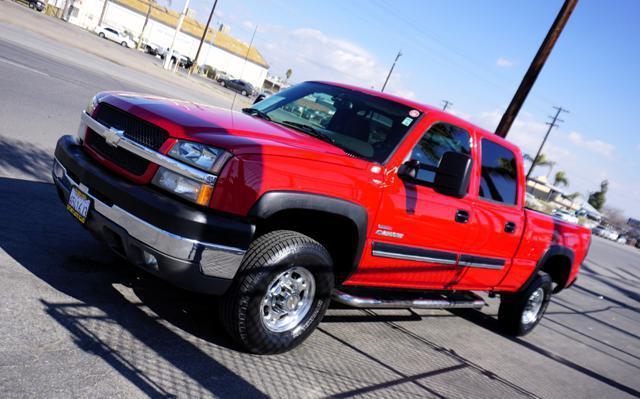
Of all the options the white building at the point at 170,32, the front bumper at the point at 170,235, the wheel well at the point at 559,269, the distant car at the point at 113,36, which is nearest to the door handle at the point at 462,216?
the front bumper at the point at 170,235

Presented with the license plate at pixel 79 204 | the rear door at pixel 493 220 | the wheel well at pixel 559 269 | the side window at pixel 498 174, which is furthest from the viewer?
the wheel well at pixel 559 269

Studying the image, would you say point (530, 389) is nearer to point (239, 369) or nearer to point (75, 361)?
point (239, 369)

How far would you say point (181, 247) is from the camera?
329cm

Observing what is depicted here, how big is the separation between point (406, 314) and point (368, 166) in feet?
9.43

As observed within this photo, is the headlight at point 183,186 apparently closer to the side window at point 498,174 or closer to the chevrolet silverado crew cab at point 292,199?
the chevrolet silverado crew cab at point 292,199

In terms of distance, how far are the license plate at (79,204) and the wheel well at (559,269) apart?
5.70 m

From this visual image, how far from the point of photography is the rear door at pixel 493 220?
5273 millimetres

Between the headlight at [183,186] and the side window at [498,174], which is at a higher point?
the side window at [498,174]

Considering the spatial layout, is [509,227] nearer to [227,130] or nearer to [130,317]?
[227,130]

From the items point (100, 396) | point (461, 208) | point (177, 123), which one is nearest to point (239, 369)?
point (100, 396)

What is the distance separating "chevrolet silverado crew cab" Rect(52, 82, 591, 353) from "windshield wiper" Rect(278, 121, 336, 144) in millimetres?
19

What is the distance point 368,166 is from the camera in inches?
163

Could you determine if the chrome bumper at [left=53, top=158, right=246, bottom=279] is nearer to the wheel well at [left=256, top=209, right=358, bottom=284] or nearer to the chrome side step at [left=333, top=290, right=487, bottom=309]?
the wheel well at [left=256, top=209, right=358, bottom=284]

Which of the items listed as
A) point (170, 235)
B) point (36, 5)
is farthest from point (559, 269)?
point (36, 5)
